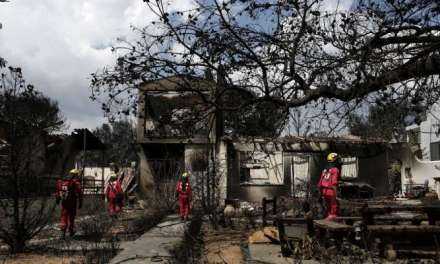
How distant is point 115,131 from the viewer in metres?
75.8

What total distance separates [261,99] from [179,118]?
5.36ft

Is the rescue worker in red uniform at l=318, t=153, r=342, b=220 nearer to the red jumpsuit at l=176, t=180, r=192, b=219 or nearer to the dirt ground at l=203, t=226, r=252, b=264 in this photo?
the dirt ground at l=203, t=226, r=252, b=264

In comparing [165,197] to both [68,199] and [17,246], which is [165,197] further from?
[17,246]

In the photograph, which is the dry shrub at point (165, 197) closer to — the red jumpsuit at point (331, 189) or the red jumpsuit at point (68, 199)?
the red jumpsuit at point (68, 199)

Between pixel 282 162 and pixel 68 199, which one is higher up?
pixel 282 162

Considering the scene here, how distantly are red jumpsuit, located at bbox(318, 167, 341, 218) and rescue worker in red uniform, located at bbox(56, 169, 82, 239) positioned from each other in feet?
19.2

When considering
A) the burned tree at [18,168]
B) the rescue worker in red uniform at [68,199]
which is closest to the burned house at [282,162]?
the rescue worker in red uniform at [68,199]

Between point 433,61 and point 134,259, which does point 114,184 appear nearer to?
point 134,259

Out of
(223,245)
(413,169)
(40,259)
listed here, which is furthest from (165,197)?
(413,169)

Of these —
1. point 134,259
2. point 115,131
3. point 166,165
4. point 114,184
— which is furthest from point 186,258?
point 115,131

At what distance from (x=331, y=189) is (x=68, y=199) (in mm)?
Result: 6123

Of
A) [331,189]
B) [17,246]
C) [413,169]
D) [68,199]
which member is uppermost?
[413,169]

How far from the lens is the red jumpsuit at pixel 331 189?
478 inches

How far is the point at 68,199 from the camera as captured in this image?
1322 cm
